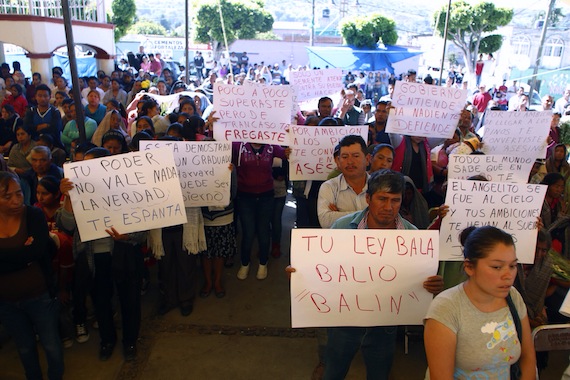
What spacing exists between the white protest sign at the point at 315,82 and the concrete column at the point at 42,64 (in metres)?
9.06

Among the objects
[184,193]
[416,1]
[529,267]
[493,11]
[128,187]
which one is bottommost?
[529,267]

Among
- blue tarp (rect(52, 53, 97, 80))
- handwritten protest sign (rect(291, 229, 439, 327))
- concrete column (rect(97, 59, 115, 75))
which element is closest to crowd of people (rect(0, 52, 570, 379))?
handwritten protest sign (rect(291, 229, 439, 327))

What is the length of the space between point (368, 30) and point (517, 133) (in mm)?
15986

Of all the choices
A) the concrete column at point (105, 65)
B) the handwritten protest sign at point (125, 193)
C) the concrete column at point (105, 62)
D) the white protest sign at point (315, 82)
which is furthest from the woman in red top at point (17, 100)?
the concrete column at point (105, 65)

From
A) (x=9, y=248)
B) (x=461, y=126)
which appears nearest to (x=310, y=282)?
(x=9, y=248)

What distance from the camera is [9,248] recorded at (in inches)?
105

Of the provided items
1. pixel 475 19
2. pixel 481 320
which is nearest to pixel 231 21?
pixel 475 19

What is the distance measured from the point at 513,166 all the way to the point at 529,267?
1.05m

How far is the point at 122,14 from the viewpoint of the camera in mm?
24766

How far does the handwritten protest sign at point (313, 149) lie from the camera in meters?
4.48

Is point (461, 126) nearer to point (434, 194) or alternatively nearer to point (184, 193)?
point (434, 194)

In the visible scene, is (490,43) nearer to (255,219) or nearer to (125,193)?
(255,219)

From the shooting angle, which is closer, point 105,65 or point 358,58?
point 105,65

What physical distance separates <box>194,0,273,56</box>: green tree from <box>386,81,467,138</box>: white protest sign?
3165 cm
